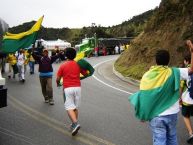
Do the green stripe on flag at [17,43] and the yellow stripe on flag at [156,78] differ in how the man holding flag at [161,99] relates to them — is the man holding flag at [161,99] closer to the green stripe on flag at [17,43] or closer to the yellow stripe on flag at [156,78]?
the yellow stripe on flag at [156,78]

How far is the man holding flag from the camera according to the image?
21.3 feet

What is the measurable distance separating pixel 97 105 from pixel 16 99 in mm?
3179

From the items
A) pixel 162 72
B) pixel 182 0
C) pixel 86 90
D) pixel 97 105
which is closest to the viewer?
pixel 162 72

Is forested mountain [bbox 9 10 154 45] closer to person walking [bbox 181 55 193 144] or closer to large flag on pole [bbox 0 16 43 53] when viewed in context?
large flag on pole [bbox 0 16 43 53]

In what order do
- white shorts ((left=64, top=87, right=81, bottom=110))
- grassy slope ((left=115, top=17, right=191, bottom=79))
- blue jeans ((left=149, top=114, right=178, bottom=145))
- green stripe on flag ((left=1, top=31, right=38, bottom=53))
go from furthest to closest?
grassy slope ((left=115, top=17, right=191, bottom=79)), green stripe on flag ((left=1, top=31, right=38, bottom=53)), white shorts ((left=64, top=87, right=81, bottom=110)), blue jeans ((left=149, top=114, right=178, bottom=145))

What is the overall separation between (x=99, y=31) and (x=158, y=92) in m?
91.4

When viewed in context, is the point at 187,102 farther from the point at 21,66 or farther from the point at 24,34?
the point at 21,66

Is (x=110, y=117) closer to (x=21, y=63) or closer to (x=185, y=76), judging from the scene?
(x=185, y=76)

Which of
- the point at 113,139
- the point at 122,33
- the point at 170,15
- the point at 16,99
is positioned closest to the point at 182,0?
the point at 170,15

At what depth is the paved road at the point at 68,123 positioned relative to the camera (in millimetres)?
9266

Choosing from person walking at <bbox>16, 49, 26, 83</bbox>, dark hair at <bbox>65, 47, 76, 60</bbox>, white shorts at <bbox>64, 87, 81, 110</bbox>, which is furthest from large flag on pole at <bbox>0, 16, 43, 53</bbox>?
person walking at <bbox>16, 49, 26, 83</bbox>

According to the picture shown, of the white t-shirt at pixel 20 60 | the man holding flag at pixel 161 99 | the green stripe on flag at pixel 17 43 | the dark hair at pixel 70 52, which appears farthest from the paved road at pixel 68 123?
the white t-shirt at pixel 20 60

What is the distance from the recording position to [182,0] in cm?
2831

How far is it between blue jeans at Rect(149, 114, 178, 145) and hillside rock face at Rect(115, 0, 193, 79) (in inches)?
680
